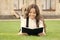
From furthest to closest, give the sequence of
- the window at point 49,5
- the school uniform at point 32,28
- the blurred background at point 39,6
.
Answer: the window at point 49,5 < the blurred background at point 39,6 < the school uniform at point 32,28

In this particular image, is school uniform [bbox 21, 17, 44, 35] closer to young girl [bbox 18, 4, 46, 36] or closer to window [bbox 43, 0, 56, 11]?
young girl [bbox 18, 4, 46, 36]

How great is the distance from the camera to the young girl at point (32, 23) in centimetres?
699

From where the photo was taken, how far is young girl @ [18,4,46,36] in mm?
6988

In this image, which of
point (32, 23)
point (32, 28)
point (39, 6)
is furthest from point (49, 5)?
point (32, 28)

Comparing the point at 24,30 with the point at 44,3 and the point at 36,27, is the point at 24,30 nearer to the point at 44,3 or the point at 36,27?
the point at 36,27

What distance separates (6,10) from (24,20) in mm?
11527

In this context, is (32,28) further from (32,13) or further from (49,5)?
(49,5)

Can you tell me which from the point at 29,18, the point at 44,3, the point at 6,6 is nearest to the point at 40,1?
the point at 44,3

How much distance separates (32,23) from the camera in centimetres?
708

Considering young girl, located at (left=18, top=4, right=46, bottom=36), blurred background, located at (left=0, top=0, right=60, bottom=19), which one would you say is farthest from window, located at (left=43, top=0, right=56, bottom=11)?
young girl, located at (left=18, top=4, right=46, bottom=36)

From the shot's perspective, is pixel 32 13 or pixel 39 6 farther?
pixel 39 6

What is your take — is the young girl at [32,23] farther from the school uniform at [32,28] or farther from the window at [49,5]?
the window at [49,5]

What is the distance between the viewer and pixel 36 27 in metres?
7.04

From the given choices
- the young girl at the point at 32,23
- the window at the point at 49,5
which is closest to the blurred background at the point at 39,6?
the window at the point at 49,5
